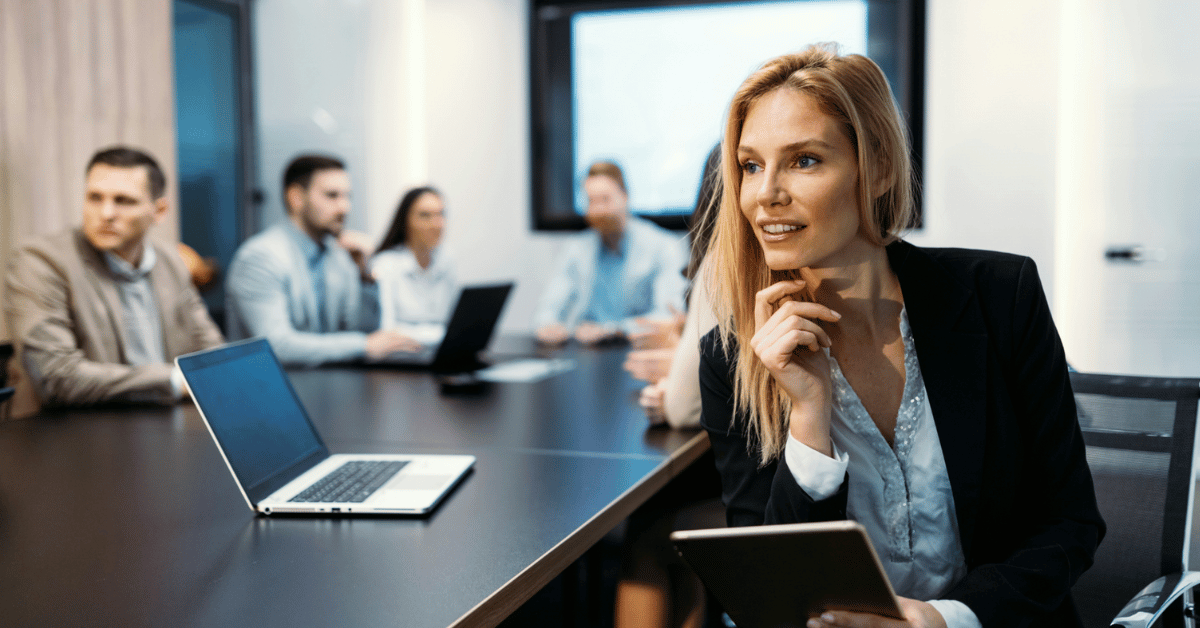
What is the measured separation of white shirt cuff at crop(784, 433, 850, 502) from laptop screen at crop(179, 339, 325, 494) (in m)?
0.80

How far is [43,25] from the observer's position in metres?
3.06

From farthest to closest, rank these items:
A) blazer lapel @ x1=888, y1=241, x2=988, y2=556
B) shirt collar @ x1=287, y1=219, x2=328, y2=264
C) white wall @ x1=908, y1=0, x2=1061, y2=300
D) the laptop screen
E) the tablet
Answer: white wall @ x1=908, y1=0, x2=1061, y2=300 < shirt collar @ x1=287, y1=219, x2=328, y2=264 < the laptop screen < blazer lapel @ x1=888, y1=241, x2=988, y2=556 < the tablet

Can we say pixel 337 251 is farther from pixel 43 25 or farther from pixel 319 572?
pixel 319 572

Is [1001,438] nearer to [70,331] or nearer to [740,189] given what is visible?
[740,189]

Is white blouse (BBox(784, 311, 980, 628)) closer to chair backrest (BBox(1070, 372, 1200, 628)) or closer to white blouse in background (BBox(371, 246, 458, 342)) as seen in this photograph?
chair backrest (BBox(1070, 372, 1200, 628))

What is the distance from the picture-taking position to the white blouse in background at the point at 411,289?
4.42 m

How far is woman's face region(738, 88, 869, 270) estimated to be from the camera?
1173mm

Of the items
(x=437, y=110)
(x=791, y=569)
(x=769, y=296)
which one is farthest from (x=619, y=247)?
(x=791, y=569)

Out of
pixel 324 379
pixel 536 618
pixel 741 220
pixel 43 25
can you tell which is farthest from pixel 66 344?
pixel 741 220

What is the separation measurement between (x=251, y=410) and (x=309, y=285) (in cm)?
267

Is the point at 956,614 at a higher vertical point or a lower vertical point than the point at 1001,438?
lower

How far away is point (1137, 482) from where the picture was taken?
1496mm

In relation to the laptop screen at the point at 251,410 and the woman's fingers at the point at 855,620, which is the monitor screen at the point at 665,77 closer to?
the laptop screen at the point at 251,410

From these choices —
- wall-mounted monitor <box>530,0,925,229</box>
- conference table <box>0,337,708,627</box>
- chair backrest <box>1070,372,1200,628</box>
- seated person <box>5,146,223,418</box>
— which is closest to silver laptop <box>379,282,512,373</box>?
conference table <box>0,337,708,627</box>
